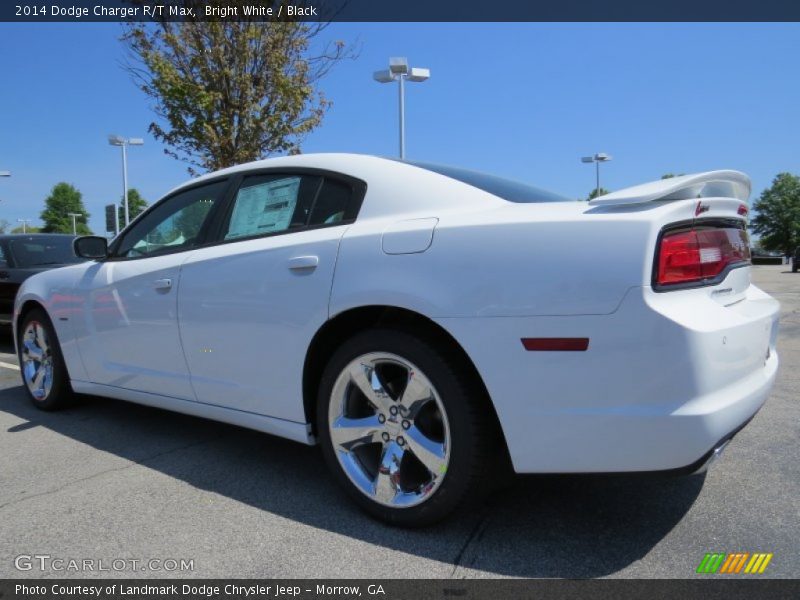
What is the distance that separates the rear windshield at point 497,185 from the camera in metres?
2.61

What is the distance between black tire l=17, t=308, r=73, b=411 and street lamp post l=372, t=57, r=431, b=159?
37.7 feet

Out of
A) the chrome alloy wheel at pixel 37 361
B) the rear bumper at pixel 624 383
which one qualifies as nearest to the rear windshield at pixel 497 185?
the rear bumper at pixel 624 383

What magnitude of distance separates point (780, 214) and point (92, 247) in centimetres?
8335

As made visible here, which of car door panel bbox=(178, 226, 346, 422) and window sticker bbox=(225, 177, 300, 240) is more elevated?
window sticker bbox=(225, 177, 300, 240)

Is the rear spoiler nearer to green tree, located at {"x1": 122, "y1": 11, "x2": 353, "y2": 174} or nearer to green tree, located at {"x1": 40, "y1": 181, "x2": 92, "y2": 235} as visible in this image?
green tree, located at {"x1": 122, "y1": 11, "x2": 353, "y2": 174}

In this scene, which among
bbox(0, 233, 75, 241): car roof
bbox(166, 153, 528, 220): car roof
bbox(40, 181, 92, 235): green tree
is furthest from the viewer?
bbox(40, 181, 92, 235): green tree

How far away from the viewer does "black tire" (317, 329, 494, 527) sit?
7.06ft

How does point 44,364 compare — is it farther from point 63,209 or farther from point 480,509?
point 63,209


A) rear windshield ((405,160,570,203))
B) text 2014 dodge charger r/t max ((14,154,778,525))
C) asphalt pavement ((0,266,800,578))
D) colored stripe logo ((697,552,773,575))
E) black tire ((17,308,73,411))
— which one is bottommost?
asphalt pavement ((0,266,800,578))

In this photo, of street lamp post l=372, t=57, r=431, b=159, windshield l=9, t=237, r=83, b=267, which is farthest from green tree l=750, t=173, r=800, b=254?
windshield l=9, t=237, r=83, b=267

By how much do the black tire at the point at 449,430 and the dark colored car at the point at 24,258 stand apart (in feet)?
21.3

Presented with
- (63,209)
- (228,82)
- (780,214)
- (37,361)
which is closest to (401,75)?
(228,82)

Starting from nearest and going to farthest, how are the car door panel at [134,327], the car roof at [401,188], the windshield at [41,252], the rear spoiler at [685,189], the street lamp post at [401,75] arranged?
the rear spoiler at [685,189]
the car roof at [401,188]
the car door panel at [134,327]
the windshield at [41,252]
the street lamp post at [401,75]

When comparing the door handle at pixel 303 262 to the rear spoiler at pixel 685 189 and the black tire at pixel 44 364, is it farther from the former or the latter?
the black tire at pixel 44 364
